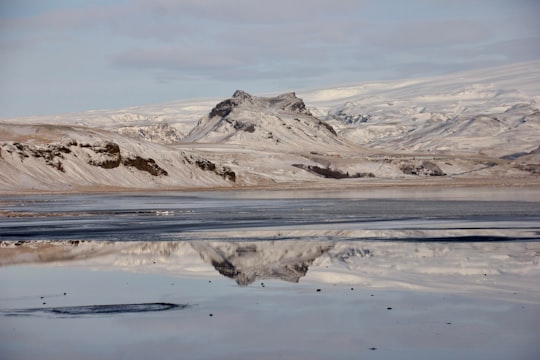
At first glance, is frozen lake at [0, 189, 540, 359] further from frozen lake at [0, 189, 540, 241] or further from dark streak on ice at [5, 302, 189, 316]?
frozen lake at [0, 189, 540, 241]

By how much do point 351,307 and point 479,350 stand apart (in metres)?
4.44

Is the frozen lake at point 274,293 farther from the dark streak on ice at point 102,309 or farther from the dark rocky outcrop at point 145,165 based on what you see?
the dark rocky outcrop at point 145,165

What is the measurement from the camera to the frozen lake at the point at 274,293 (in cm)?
1639

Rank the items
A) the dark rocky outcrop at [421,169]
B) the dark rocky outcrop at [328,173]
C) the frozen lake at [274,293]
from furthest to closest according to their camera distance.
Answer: the dark rocky outcrop at [421,169] → the dark rocky outcrop at [328,173] → the frozen lake at [274,293]

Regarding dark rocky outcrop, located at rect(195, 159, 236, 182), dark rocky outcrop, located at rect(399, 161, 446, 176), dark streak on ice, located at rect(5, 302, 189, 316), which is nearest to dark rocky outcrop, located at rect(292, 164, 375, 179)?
dark rocky outcrop, located at rect(399, 161, 446, 176)

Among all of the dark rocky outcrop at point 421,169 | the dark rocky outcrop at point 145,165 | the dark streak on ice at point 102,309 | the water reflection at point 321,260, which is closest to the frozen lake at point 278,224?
the water reflection at point 321,260

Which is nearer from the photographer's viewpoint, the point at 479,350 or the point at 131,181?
the point at 479,350

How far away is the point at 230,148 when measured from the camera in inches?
7820

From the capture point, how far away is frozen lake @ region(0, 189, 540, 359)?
53.8ft

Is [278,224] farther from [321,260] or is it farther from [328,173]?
[328,173]

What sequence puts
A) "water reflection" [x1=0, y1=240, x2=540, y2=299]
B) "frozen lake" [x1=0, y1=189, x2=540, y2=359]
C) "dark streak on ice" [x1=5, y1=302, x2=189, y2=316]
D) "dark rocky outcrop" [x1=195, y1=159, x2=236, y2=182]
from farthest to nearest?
"dark rocky outcrop" [x1=195, y1=159, x2=236, y2=182] < "water reflection" [x1=0, y1=240, x2=540, y2=299] < "dark streak on ice" [x1=5, y1=302, x2=189, y2=316] < "frozen lake" [x1=0, y1=189, x2=540, y2=359]

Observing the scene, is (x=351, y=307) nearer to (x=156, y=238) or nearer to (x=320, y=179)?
(x=156, y=238)

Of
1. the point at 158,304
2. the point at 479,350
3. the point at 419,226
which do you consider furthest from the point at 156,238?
the point at 479,350

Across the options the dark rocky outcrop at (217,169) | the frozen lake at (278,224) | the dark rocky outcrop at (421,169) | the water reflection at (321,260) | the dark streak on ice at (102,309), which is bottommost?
the dark rocky outcrop at (421,169)
